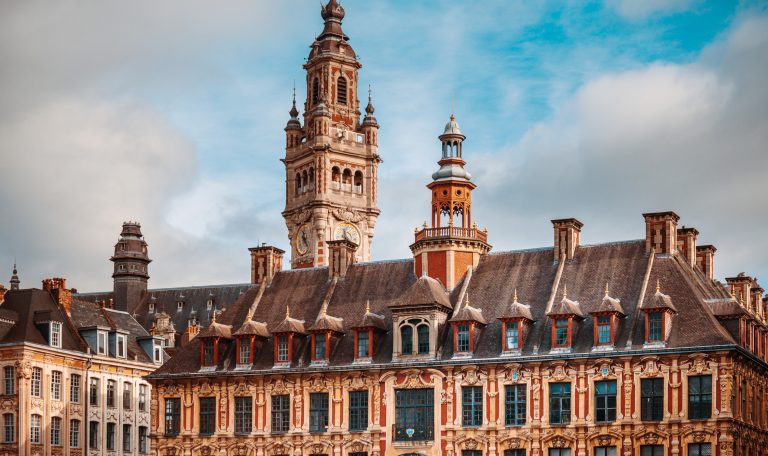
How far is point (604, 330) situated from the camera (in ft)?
257

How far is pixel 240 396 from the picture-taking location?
86062 millimetres

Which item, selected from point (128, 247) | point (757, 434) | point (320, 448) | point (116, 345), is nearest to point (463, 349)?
point (320, 448)

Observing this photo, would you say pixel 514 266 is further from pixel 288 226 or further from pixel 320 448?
pixel 288 226

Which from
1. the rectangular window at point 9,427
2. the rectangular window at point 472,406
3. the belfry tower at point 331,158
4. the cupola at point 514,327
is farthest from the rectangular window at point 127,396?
the belfry tower at point 331,158

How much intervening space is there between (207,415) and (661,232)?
90.5 ft

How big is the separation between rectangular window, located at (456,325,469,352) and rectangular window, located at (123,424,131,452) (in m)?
32.5

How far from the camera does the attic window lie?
9761 cm

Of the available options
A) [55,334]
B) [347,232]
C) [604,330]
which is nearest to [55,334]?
[55,334]

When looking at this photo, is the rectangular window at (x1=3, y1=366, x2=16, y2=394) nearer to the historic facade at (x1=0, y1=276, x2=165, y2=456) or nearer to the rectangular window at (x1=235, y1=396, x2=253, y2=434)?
the historic facade at (x1=0, y1=276, x2=165, y2=456)

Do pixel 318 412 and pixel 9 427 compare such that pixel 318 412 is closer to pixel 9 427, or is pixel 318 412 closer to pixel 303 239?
pixel 9 427

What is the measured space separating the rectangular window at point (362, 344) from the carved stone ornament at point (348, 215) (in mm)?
70433

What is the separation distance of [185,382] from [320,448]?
31.3 ft

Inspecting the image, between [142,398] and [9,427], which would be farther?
[142,398]

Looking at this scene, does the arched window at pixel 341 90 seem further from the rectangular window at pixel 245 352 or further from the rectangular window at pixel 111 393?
the rectangular window at pixel 245 352
